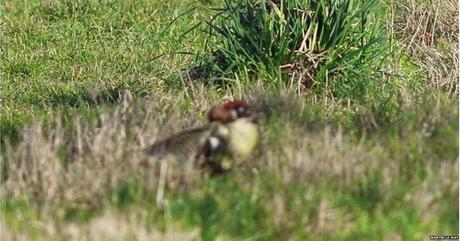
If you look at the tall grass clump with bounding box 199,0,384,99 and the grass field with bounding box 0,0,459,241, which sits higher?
the tall grass clump with bounding box 199,0,384,99

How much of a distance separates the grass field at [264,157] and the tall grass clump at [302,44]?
0.05 ft

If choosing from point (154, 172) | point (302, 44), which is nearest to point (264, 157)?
point (154, 172)

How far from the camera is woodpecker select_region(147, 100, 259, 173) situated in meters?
4.66

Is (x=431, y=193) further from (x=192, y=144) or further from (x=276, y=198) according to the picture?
(x=192, y=144)

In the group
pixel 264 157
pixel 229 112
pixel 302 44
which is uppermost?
pixel 302 44

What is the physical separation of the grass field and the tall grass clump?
15mm

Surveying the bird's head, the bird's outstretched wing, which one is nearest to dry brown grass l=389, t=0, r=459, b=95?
the bird's head

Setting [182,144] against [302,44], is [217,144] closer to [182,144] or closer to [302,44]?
[182,144]

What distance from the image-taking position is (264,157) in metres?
4.67

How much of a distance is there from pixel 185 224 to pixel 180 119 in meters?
1.23

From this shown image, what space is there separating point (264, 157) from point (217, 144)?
0.22 meters

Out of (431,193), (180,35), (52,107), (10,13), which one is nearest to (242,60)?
(52,107)

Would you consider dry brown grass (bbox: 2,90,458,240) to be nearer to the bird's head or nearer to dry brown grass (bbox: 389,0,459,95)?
the bird's head

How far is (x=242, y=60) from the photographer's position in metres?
6.87
